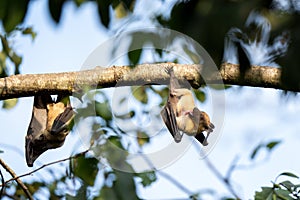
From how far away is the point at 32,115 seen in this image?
4.33m

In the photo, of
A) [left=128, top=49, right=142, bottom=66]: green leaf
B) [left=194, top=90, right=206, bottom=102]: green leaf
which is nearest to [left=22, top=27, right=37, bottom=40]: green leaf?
[left=194, top=90, right=206, bottom=102]: green leaf

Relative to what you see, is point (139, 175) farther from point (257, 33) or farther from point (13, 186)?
point (257, 33)

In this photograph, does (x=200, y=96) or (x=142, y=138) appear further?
(x=200, y=96)

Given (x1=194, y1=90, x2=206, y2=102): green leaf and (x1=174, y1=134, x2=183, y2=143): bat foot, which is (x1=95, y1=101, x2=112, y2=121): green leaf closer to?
(x1=174, y1=134, x2=183, y2=143): bat foot

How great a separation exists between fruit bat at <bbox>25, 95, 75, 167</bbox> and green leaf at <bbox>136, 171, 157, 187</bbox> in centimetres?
80

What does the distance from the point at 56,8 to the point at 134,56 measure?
0.69m

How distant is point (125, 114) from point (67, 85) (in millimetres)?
1184

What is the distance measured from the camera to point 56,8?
120 centimetres

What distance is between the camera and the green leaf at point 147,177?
3420 millimetres

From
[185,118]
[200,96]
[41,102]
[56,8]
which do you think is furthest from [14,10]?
[200,96]

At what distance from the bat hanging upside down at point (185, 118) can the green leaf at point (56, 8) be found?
2143 mm

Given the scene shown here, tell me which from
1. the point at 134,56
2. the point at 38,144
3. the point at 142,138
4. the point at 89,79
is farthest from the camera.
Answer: the point at 38,144

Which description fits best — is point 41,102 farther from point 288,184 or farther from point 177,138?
point 288,184

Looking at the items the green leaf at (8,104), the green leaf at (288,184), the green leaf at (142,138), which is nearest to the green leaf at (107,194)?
the green leaf at (288,184)
